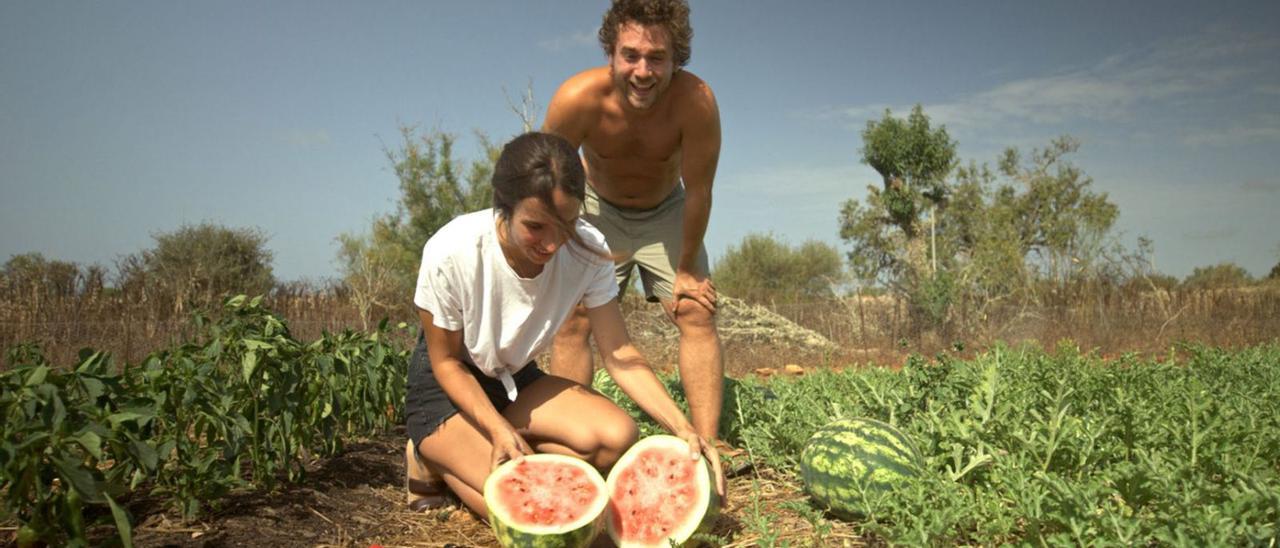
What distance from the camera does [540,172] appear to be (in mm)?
2723

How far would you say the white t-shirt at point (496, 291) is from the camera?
10.1 ft

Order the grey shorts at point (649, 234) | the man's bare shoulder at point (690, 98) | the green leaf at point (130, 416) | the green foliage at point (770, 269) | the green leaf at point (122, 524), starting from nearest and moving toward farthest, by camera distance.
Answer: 1. the green leaf at point (122, 524)
2. the green leaf at point (130, 416)
3. the man's bare shoulder at point (690, 98)
4. the grey shorts at point (649, 234)
5. the green foliage at point (770, 269)

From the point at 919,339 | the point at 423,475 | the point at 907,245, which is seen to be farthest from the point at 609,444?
the point at 907,245

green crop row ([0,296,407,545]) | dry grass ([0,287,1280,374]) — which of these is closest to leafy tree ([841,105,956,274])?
dry grass ([0,287,1280,374])

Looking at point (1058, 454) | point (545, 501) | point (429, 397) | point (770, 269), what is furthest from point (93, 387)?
point (770, 269)

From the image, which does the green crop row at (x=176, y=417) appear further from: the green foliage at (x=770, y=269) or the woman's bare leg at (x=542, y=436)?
the green foliage at (x=770, y=269)

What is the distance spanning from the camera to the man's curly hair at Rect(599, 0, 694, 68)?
12.5 ft

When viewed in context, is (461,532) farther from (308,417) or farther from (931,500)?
(931,500)

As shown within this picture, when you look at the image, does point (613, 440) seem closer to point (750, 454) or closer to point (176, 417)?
point (750, 454)

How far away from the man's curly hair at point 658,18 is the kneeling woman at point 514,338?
45.8 inches

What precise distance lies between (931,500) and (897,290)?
613 inches

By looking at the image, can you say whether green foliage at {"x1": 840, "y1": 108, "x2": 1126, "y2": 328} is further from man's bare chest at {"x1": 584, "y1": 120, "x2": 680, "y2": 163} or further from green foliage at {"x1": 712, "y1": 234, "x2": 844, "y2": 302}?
man's bare chest at {"x1": 584, "y1": 120, "x2": 680, "y2": 163}

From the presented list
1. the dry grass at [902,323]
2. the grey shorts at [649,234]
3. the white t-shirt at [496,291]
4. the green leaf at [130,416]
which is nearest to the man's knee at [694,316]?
the grey shorts at [649,234]

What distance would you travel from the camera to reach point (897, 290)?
17.6 meters
